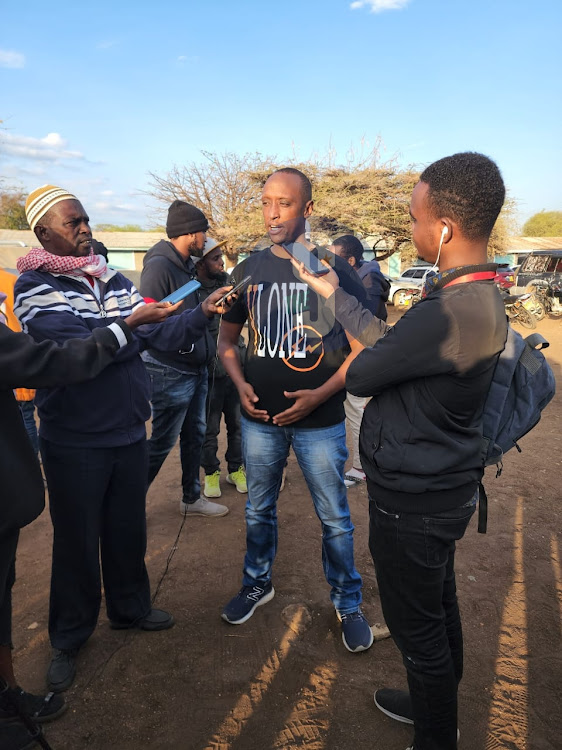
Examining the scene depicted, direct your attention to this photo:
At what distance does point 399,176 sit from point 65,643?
16262 millimetres

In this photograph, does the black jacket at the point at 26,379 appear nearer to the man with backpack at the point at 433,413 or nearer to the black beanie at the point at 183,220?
the man with backpack at the point at 433,413

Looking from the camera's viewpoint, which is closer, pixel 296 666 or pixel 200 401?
pixel 296 666

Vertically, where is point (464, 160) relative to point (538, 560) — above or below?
above

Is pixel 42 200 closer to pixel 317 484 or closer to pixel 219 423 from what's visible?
pixel 317 484

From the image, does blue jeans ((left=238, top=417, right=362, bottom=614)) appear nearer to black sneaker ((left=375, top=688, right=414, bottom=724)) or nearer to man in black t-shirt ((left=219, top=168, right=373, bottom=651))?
man in black t-shirt ((left=219, top=168, right=373, bottom=651))

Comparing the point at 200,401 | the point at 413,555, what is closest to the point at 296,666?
the point at 413,555

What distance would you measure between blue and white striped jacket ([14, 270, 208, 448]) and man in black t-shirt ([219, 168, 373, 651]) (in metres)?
0.57

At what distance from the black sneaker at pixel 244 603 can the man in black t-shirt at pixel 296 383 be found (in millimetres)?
474

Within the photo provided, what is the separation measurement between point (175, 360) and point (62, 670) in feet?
6.50

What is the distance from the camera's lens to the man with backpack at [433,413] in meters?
1.56

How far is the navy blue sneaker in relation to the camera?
2582 mm

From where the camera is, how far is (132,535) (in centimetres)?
261

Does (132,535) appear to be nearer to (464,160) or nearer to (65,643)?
(65,643)

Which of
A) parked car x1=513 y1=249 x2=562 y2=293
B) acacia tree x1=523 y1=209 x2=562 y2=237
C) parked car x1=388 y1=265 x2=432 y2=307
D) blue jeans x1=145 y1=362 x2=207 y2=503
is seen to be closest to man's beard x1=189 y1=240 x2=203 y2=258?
blue jeans x1=145 y1=362 x2=207 y2=503
